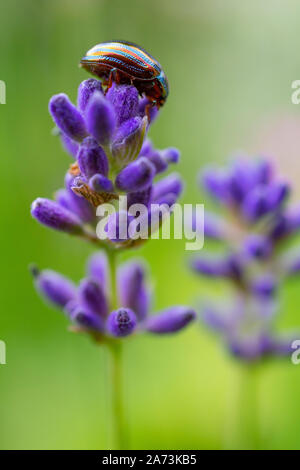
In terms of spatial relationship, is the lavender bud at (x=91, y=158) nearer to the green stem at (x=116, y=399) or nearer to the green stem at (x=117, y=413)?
the green stem at (x=116, y=399)

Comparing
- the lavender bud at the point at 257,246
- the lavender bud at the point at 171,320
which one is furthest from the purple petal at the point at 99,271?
the lavender bud at the point at 257,246

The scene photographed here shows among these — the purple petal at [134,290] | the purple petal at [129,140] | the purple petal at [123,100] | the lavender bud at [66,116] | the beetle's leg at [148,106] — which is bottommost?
the purple petal at [134,290]

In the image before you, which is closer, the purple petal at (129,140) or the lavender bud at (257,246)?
the purple petal at (129,140)

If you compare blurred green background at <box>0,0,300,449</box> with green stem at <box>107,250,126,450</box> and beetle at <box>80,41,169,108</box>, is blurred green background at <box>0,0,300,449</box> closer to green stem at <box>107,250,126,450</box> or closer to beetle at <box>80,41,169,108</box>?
green stem at <box>107,250,126,450</box>

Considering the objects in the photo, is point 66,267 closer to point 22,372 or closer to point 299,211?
point 22,372
